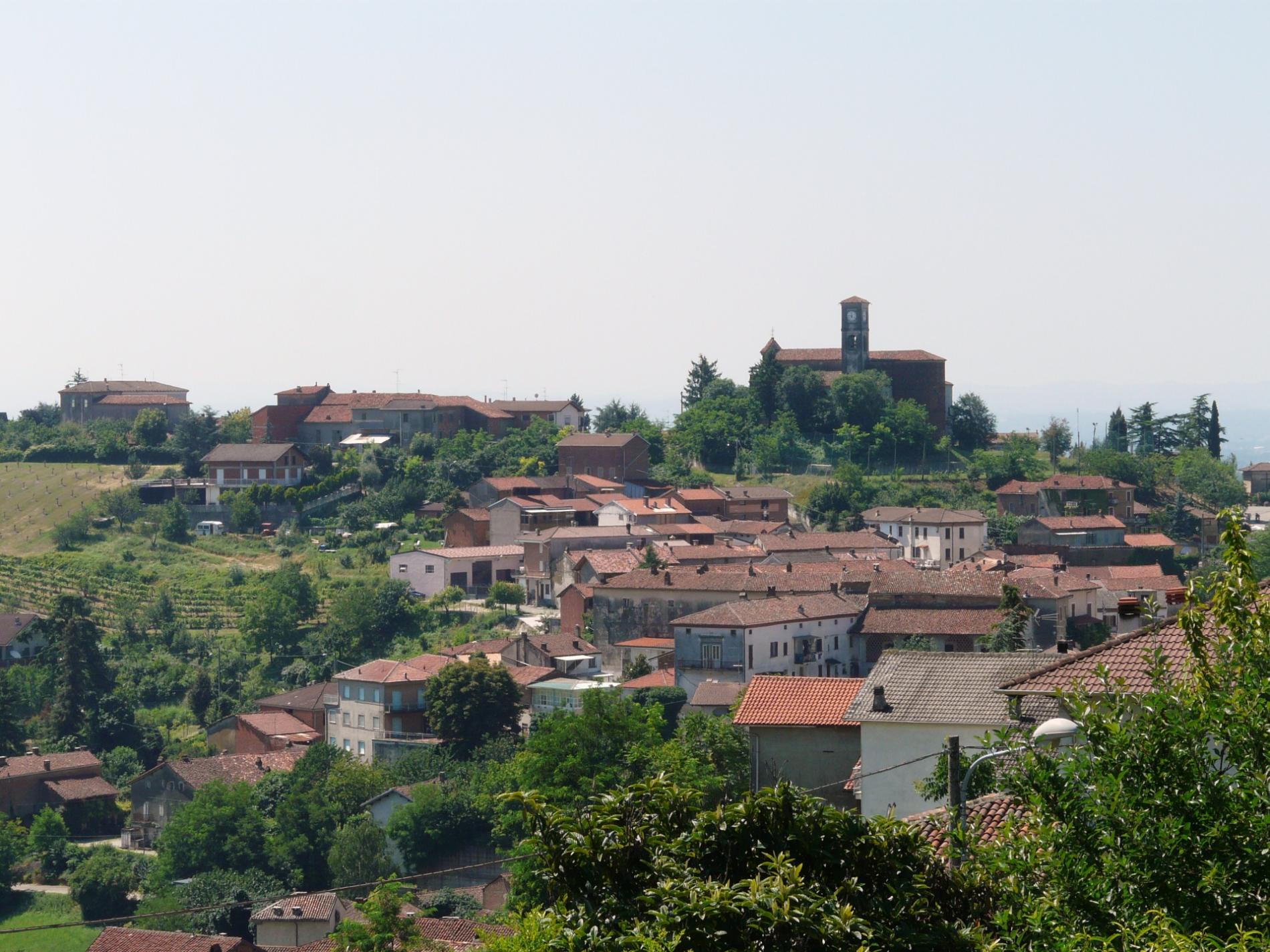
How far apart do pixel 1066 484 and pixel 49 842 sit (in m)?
45.9

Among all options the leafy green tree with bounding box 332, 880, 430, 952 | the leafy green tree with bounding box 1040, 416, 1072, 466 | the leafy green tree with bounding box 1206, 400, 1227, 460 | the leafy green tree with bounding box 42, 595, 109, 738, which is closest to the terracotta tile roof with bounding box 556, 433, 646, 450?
the leafy green tree with bounding box 1040, 416, 1072, 466

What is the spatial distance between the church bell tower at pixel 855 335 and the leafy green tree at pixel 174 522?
3421 centimetres

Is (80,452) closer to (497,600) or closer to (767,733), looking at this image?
(497,600)

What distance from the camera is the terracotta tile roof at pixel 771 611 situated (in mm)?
43188

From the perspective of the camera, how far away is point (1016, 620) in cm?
3731

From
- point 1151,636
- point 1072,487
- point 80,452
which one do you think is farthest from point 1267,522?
point 1151,636

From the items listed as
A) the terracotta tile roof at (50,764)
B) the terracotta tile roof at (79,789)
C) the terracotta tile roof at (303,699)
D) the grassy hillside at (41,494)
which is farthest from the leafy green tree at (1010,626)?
the grassy hillside at (41,494)

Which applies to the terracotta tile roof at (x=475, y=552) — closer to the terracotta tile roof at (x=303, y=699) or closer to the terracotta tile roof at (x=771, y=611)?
the terracotta tile roof at (x=303, y=699)

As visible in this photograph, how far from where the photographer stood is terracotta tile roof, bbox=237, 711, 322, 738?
161 feet

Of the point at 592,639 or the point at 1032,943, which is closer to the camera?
the point at 1032,943

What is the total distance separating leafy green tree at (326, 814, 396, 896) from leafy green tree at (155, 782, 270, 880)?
287 cm

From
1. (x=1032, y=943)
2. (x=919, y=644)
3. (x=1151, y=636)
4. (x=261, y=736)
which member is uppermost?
(x=1151, y=636)

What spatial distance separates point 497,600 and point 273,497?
705 inches

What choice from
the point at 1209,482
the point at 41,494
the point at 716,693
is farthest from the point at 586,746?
the point at 41,494
